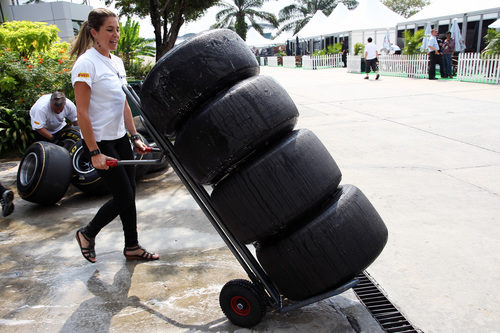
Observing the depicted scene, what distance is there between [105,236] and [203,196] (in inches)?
77.8

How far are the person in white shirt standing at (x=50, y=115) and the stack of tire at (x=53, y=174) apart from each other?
0.71 m

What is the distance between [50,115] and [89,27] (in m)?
3.44

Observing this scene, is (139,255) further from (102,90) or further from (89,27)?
(89,27)

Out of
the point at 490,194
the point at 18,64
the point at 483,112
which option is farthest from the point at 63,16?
the point at 490,194

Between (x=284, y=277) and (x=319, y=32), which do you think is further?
(x=319, y=32)

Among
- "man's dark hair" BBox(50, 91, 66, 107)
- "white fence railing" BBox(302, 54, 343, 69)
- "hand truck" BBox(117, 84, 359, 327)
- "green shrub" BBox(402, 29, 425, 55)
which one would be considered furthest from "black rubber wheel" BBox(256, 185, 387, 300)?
"white fence railing" BBox(302, 54, 343, 69)

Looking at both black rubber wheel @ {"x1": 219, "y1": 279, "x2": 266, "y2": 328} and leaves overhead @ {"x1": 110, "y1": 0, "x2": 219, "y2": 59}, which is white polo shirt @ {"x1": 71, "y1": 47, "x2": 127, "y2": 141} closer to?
black rubber wheel @ {"x1": 219, "y1": 279, "x2": 266, "y2": 328}

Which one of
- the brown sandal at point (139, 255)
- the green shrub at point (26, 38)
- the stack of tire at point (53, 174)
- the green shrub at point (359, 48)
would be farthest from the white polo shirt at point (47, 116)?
the green shrub at point (359, 48)

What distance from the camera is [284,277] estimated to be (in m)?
2.24

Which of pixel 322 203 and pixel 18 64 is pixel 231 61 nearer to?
pixel 322 203

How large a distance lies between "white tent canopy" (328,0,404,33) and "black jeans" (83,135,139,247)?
80.5 ft

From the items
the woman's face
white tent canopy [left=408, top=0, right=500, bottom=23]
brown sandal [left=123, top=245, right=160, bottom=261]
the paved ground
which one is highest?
white tent canopy [left=408, top=0, right=500, bottom=23]

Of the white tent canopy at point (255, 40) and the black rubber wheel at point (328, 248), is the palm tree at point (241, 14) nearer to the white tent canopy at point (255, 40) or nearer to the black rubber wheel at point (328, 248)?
the white tent canopy at point (255, 40)

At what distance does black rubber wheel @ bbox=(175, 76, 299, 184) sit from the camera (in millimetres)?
2078
